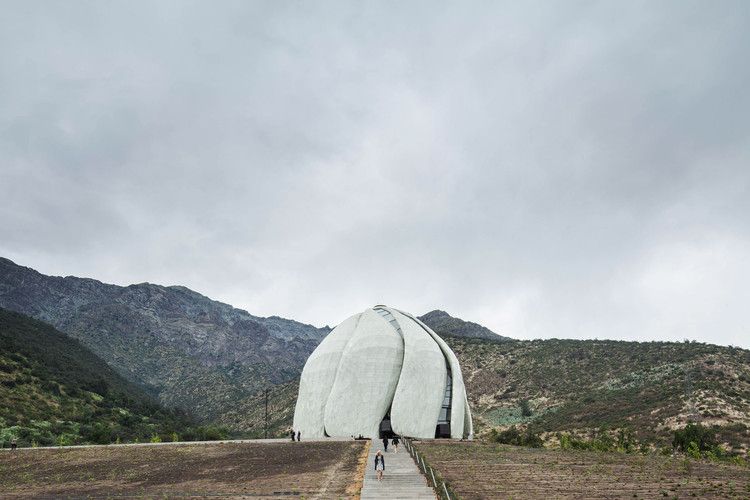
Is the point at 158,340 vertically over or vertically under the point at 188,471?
over

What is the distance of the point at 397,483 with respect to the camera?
49.0 ft

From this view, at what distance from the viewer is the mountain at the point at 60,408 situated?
3666cm

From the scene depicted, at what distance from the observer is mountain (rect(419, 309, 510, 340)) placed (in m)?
128

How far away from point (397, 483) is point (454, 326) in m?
120

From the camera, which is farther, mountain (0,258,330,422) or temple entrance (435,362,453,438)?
mountain (0,258,330,422)

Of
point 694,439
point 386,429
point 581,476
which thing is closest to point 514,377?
point 386,429

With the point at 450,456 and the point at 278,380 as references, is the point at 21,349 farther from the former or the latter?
the point at 278,380

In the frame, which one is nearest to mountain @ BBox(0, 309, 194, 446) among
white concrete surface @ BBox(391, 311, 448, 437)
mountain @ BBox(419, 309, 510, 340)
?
white concrete surface @ BBox(391, 311, 448, 437)

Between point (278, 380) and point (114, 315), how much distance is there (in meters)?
57.4

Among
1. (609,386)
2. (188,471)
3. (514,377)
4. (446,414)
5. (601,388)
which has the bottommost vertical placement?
(188,471)

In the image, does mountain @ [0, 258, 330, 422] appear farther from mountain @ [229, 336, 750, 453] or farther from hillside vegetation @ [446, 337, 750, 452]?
hillside vegetation @ [446, 337, 750, 452]

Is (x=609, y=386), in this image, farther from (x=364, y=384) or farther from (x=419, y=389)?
(x=364, y=384)

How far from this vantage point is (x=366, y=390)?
3538 centimetres

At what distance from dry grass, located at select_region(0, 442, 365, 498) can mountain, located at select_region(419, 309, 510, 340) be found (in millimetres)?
98779
